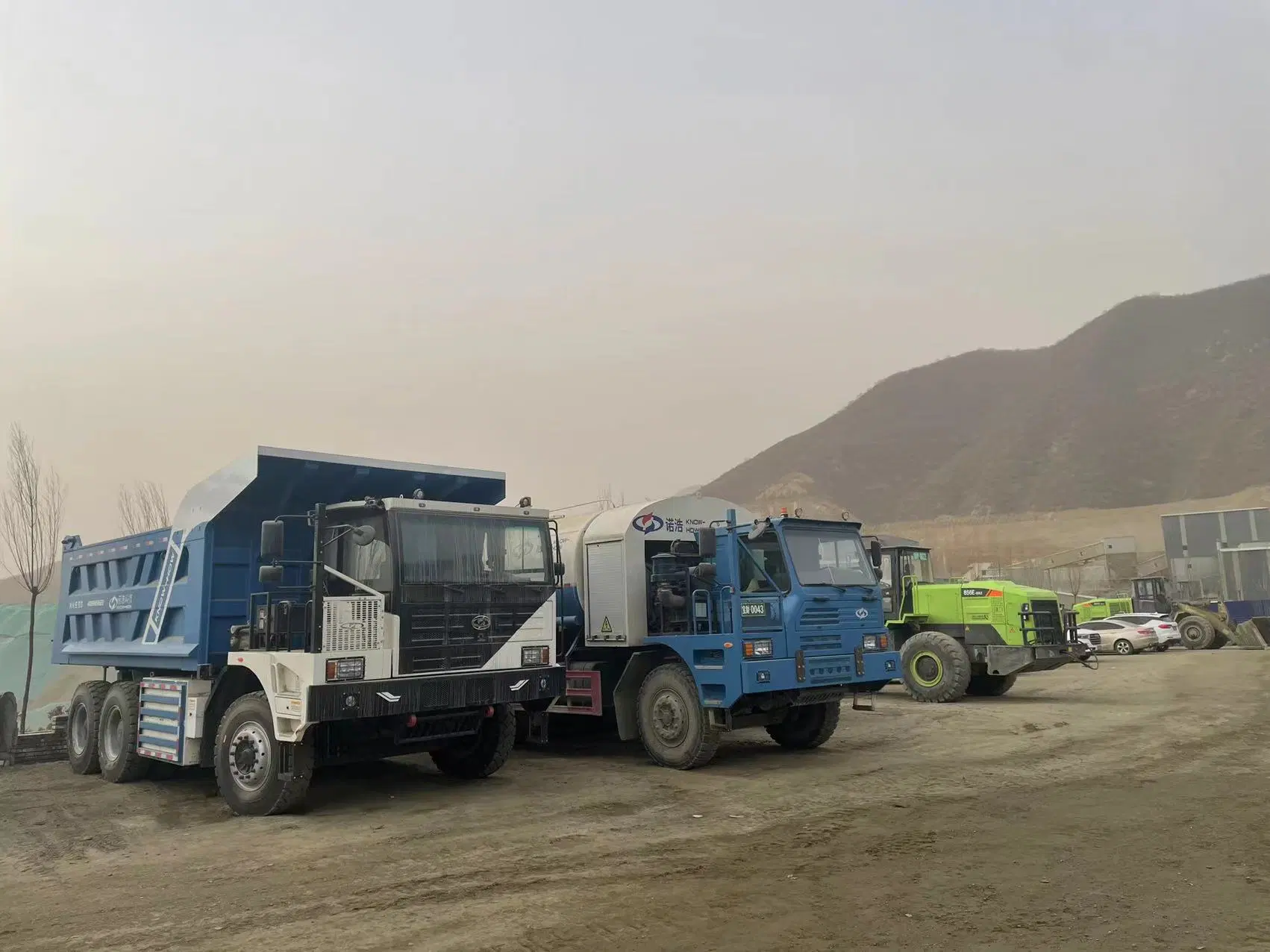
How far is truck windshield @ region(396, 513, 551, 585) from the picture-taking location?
877 cm

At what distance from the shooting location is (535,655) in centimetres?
955

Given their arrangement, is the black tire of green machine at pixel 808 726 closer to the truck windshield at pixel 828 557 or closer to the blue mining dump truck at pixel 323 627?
the truck windshield at pixel 828 557

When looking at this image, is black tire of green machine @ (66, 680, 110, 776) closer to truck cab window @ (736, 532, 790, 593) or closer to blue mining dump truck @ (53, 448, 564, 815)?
blue mining dump truck @ (53, 448, 564, 815)

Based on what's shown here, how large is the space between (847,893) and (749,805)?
285 centimetres

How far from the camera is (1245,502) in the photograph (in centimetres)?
8569

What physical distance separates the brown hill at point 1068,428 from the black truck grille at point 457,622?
341ft

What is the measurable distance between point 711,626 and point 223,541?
210 inches

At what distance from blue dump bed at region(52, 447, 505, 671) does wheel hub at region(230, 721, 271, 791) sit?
3.63 ft

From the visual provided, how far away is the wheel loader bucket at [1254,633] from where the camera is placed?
32.1m

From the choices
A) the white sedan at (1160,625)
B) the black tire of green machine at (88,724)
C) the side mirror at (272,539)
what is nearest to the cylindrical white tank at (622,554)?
the side mirror at (272,539)

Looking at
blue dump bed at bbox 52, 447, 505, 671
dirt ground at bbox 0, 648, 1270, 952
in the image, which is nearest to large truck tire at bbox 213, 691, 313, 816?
dirt ground at bbox 0, 648, 1270, 952

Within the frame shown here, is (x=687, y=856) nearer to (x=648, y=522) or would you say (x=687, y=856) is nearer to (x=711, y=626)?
(x=711, y=626)

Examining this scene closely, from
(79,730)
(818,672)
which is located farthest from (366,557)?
(79,730)

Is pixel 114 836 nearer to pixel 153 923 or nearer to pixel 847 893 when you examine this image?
pixel 153 923
